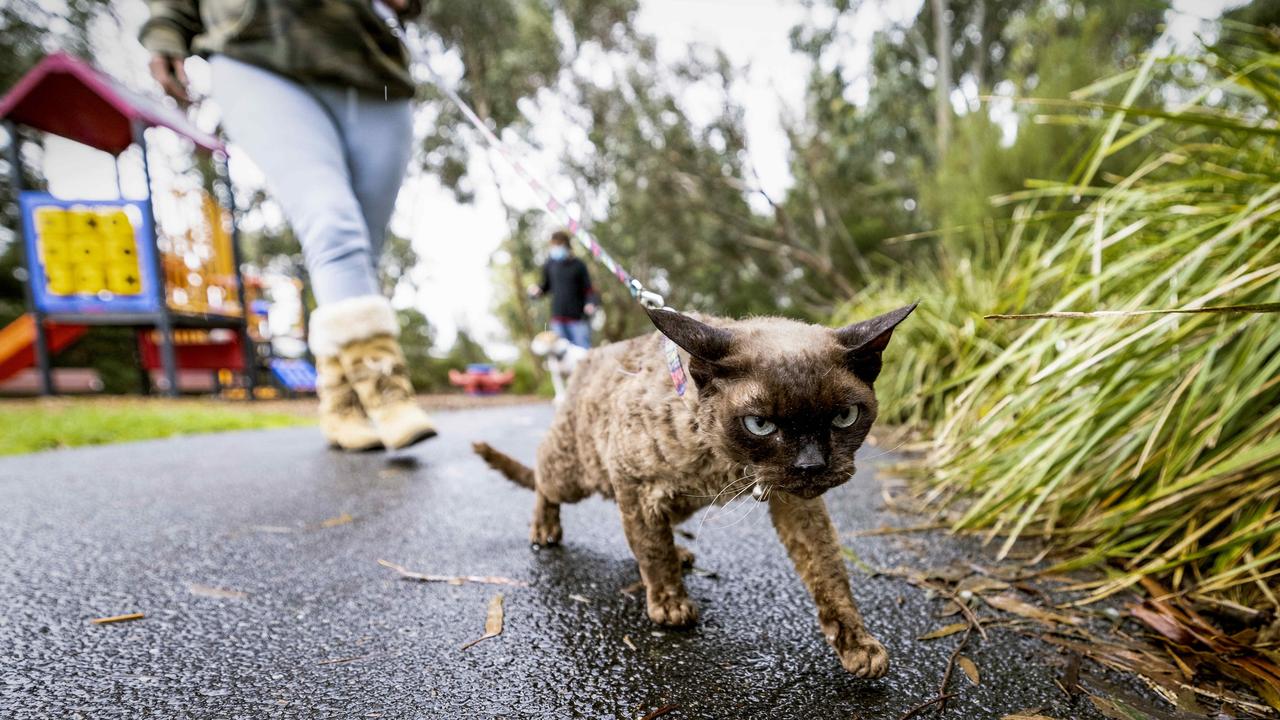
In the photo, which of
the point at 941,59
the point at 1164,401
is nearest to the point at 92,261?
the point at 1164,401

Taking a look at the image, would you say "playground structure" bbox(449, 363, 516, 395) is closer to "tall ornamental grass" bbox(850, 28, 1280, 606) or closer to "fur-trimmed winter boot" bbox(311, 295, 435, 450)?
"fur-trimmed winter boot" bbox(311, 295, 435, 450)

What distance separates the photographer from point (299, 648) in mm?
1444

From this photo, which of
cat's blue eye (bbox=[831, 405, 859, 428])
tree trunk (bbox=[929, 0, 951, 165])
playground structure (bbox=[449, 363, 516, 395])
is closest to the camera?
cat's blue eye (bbox=[831, 405, 859, 428])

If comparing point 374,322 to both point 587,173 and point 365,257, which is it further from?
point 587,173

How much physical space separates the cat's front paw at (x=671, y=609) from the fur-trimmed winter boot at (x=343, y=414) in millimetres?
2516

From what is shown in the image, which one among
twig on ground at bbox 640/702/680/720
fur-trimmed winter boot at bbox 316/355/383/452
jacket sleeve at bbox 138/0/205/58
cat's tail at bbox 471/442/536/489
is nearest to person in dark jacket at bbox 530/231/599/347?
fur-trimmed winter boot at bbox 316/355/383/452

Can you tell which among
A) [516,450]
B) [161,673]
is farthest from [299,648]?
[516,450]

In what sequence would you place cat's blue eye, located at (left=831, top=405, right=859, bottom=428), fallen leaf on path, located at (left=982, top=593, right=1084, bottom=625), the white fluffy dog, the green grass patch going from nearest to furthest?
cat's blue eye, located at (left=831, top=405, right=859, bottom=428), fallen leaf on path, located at (left=982, top=593, right=1084, bottom=625), the green grass patch, the white fluffy dog

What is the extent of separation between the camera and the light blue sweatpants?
2.94m

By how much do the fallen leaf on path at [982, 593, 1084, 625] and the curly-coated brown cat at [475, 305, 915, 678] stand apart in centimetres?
54

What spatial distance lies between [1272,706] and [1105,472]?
0.96 m

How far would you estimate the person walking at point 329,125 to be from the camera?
9.56ft

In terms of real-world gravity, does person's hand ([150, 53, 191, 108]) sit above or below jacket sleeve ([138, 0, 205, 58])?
below

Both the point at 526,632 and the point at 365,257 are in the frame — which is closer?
the point at 526,632
